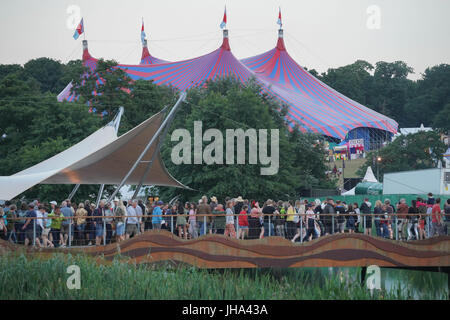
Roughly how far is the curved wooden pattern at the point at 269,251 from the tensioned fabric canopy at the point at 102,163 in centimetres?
267

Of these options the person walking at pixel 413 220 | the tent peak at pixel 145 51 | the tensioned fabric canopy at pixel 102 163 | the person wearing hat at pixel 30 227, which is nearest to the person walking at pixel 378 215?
the person walking at pixel 413 220

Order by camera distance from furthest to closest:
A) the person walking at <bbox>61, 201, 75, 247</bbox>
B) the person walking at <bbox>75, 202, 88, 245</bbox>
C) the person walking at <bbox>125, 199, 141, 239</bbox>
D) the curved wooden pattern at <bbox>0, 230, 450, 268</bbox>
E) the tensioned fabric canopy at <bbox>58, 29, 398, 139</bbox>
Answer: the tensioned fabric canopy at <bbox>58, 29, 398, 139</bbox>
the person walking at <bbox>125, 199, 141, 239</bbox>
the curved wooden pattern at <bbox>0, 230, 450, 268</bbox>
the person walking at <bbox>75, 202, 88, 245</bbox>
the person walking at <bbox>61, 201, 75, 247</bbox>

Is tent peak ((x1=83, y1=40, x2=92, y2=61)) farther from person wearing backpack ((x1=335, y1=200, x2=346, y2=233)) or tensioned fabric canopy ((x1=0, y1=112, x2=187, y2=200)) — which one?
person wearing backpack ((x1=335, y1=200, x2=346, y2=233))

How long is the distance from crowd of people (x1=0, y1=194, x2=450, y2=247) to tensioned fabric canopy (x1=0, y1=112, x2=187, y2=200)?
0.99 m

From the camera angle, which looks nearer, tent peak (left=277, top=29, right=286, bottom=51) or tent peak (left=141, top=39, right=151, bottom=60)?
tent peak (left=277, top=29, right=286, bottom=51)

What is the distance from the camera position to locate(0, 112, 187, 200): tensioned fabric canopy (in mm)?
16672

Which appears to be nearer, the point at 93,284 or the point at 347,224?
the point at 93,284

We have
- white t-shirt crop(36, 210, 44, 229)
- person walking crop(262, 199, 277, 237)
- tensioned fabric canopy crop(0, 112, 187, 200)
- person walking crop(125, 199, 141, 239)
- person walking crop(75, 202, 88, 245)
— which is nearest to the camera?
white t-shirt crop(36, 210, 44, 229)

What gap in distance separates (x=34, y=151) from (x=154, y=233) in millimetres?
13081

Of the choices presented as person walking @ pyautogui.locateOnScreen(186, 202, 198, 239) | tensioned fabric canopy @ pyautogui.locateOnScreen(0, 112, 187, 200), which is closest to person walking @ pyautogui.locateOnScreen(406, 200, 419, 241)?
person walking @ pyautogui.locateOnScreen(186, 202, 198, 239)

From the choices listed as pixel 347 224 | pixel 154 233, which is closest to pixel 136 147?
pixel 154 233

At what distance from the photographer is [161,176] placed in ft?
66.7

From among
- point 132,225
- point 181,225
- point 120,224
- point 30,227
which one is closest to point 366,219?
point 181,225
